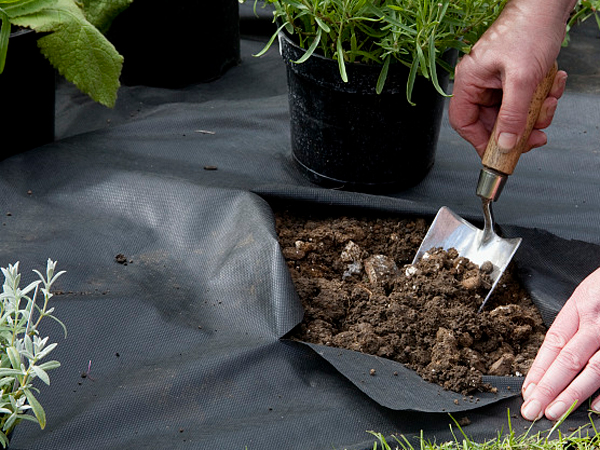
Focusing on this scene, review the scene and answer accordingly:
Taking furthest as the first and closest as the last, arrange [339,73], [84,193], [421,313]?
[84,193] → [339,73] → [421,313]

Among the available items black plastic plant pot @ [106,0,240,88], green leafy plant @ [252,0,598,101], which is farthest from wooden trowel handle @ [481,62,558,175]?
black plastic plant pot @ [106,0,240,88]

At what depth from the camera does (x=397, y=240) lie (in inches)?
75.5

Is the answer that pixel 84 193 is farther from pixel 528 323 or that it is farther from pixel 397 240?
pixel 528 323

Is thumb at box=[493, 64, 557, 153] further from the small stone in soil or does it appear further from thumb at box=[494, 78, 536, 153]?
the small stone in soil

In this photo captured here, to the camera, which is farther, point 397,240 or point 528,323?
point 397,240

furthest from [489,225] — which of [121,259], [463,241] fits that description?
[121,259]

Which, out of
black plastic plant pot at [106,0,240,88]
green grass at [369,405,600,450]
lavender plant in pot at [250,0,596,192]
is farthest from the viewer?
black plastic plant pot at [106,0,240,88]

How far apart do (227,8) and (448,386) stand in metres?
1.94

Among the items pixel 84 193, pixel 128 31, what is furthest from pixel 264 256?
pixel 128 31

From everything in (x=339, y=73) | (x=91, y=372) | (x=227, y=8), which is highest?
(x=339, y=73)

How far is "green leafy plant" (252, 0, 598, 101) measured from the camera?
1.74 meters

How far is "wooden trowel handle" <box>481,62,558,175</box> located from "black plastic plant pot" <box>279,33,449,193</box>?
0.32 metres

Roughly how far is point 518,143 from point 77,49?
135cm

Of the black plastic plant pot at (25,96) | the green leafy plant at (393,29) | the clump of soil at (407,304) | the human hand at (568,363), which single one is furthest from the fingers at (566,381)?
the black plastic plant pot at (25,96)
